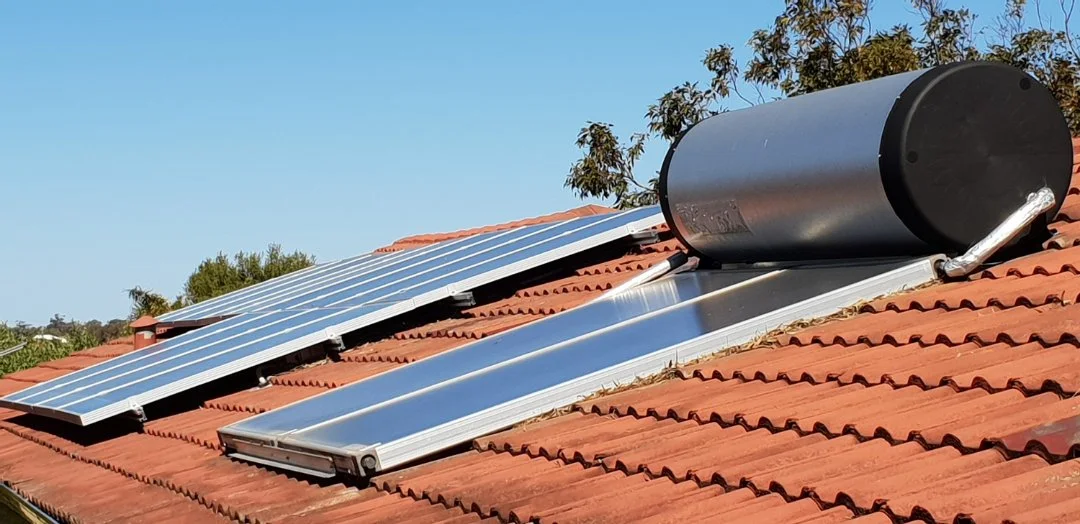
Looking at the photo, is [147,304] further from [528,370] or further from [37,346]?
[528,370]

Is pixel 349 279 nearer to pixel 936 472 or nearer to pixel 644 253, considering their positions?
pixel 644 253

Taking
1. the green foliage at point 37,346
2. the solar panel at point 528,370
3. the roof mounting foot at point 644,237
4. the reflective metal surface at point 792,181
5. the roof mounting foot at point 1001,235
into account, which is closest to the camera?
the solar panel at point 528,370

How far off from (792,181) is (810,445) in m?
2.38

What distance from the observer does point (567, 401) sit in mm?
5277

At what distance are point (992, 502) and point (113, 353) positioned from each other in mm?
11607

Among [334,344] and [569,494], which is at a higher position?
[334,344]

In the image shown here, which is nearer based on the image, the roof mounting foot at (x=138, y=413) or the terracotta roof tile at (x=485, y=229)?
the roof mounting foot at (x=138, y=413)

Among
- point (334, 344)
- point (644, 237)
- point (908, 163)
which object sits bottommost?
point (334, 344)

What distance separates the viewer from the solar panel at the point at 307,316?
8328 mm

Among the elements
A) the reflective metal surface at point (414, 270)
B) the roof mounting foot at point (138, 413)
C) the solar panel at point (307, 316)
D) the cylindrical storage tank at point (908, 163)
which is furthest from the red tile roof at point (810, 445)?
the reflective metal surface at point (414, 270)

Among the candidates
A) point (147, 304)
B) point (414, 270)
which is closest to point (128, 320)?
point (147, 304)

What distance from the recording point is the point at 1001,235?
560cm

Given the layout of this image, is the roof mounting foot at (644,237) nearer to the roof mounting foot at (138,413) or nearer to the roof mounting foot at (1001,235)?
the roof mounting foot at (138,413)

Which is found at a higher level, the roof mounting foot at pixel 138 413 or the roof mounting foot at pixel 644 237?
the roof mounting foot at pixel 644 237
